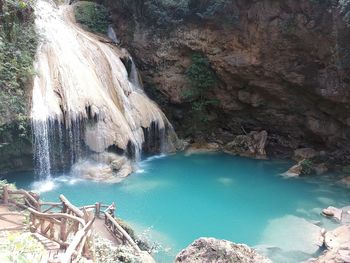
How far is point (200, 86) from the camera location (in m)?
17.4

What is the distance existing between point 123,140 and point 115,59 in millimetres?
3711

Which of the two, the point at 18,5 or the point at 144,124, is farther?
the point at 144,124

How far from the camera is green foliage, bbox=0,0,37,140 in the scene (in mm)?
12094

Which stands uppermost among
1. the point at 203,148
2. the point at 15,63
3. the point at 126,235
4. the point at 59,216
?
the point at 15,63

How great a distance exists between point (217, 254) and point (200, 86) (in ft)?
37.7

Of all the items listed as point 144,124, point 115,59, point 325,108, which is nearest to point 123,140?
point 144,124

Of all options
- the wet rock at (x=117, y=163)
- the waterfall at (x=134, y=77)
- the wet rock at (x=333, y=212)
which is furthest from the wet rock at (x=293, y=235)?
the waterfall at (x=134, y=77)

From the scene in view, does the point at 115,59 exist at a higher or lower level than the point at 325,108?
higher

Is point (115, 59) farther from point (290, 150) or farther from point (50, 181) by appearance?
point (290, 150)

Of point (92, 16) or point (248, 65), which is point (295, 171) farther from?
point (92, 16)

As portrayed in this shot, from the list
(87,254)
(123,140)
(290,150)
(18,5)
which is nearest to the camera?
(87,254)

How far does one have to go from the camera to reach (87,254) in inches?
219

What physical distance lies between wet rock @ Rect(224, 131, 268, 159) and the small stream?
0.99m

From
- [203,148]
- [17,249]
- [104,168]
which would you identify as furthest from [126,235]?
[203,148]
